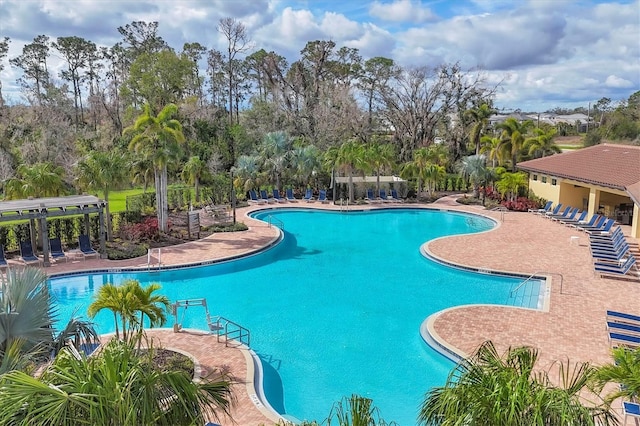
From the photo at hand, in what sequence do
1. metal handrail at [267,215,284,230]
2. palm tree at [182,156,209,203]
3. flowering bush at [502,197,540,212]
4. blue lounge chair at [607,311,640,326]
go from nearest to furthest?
1. blue lounge chair at [607,311,640,326]
2. metal handrail at [267,215,284,230]
3. flowering bush at [502,197,540,212]
4. palm tree at [182,156,209,203]

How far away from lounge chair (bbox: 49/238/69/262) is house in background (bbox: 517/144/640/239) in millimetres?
23960

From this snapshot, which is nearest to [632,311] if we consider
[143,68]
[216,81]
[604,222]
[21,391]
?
[604,222]

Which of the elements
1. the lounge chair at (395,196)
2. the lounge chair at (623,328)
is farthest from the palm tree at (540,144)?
the lounge chair at (623,328)

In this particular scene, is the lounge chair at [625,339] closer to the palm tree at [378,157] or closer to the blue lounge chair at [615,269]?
the blue lounge chair at [615,269]

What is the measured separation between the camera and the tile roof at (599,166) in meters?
22.9

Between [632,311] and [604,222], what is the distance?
10.6 metres

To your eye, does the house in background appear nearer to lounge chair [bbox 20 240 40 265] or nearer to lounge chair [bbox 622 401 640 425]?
lounge chair [bbox 622 401 640 425]

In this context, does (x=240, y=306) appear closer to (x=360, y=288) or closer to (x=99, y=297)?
(x=360, y=288)

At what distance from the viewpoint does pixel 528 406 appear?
406 centimetres

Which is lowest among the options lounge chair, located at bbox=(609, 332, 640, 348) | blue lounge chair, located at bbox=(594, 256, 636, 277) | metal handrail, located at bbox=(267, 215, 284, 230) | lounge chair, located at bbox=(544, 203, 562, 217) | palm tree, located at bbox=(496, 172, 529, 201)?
lounge chair, located at bbox=(609, 332, 640, 348)

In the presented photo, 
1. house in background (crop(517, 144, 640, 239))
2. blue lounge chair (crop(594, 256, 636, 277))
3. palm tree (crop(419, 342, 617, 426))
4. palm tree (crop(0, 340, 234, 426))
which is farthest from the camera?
house in background (crop(517, 144, 640, 239))

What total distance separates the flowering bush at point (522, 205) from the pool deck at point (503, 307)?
3.23 meters

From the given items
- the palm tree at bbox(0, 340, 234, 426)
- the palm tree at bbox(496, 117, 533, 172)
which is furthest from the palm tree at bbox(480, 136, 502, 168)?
the palm tree at bbox(0, 340, 234, 426)

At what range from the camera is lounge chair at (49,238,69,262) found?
61.7 feet
